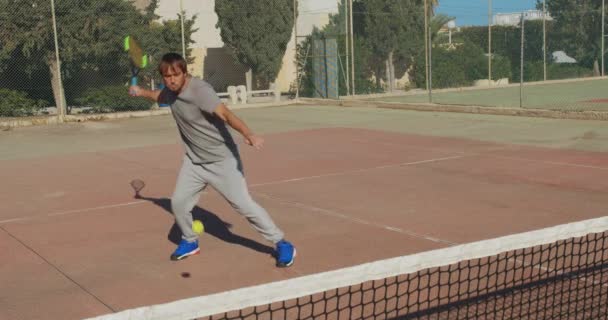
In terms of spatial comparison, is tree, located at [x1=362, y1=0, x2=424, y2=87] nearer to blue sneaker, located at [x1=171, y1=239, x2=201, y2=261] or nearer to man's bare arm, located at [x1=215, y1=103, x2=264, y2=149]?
blue sneaker, located at [x1=171, y1=239, x2=201, y2=261]

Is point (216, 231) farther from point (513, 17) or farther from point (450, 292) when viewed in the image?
point (513, 17)

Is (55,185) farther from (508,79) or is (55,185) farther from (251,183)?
(508,79)

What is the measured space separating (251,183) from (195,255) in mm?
3935

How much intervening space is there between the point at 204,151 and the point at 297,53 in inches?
843

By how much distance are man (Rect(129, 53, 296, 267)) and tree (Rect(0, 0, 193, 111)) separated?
50.8ft

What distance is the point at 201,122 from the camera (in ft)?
21.0

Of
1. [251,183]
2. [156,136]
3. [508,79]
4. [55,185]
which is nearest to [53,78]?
[156,136]

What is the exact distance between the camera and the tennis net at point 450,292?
4097mm

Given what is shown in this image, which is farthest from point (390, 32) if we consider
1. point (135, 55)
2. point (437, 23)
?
point (135, 55)

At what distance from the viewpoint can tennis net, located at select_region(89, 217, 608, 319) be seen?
4097mm

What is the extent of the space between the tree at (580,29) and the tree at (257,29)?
14091mm

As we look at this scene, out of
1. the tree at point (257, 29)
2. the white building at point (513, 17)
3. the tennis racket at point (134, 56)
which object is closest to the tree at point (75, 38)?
the tree at point (257, 29)

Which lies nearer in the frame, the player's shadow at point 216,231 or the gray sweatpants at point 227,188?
the gray sweatpants at point 227,188

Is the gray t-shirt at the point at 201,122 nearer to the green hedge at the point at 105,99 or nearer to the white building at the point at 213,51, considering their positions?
the green hedge at the point at 105,99
